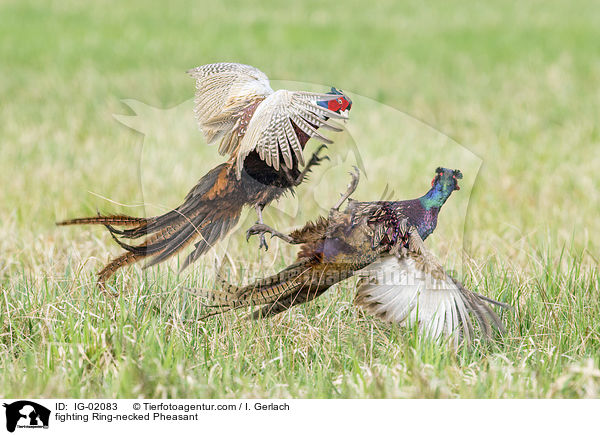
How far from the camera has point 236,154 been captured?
279cm

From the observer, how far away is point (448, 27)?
13781mm

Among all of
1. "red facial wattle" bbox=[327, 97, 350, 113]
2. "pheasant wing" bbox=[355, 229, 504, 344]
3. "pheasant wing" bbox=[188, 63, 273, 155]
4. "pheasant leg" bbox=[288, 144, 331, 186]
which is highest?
"pheasant wing" bbox=[188, 63, 273, 155]

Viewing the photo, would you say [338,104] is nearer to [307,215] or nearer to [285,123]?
[285,123]

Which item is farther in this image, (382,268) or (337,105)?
(382,268)

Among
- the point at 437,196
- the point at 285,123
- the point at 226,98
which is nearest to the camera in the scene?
the point at 285,123

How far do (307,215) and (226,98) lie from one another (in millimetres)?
532

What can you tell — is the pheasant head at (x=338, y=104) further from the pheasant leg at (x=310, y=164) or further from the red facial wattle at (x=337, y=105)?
the pheasant leg at (x=310, y=164)

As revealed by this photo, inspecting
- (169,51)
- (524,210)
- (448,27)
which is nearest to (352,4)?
(448,27)

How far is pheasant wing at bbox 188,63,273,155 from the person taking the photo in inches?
112
